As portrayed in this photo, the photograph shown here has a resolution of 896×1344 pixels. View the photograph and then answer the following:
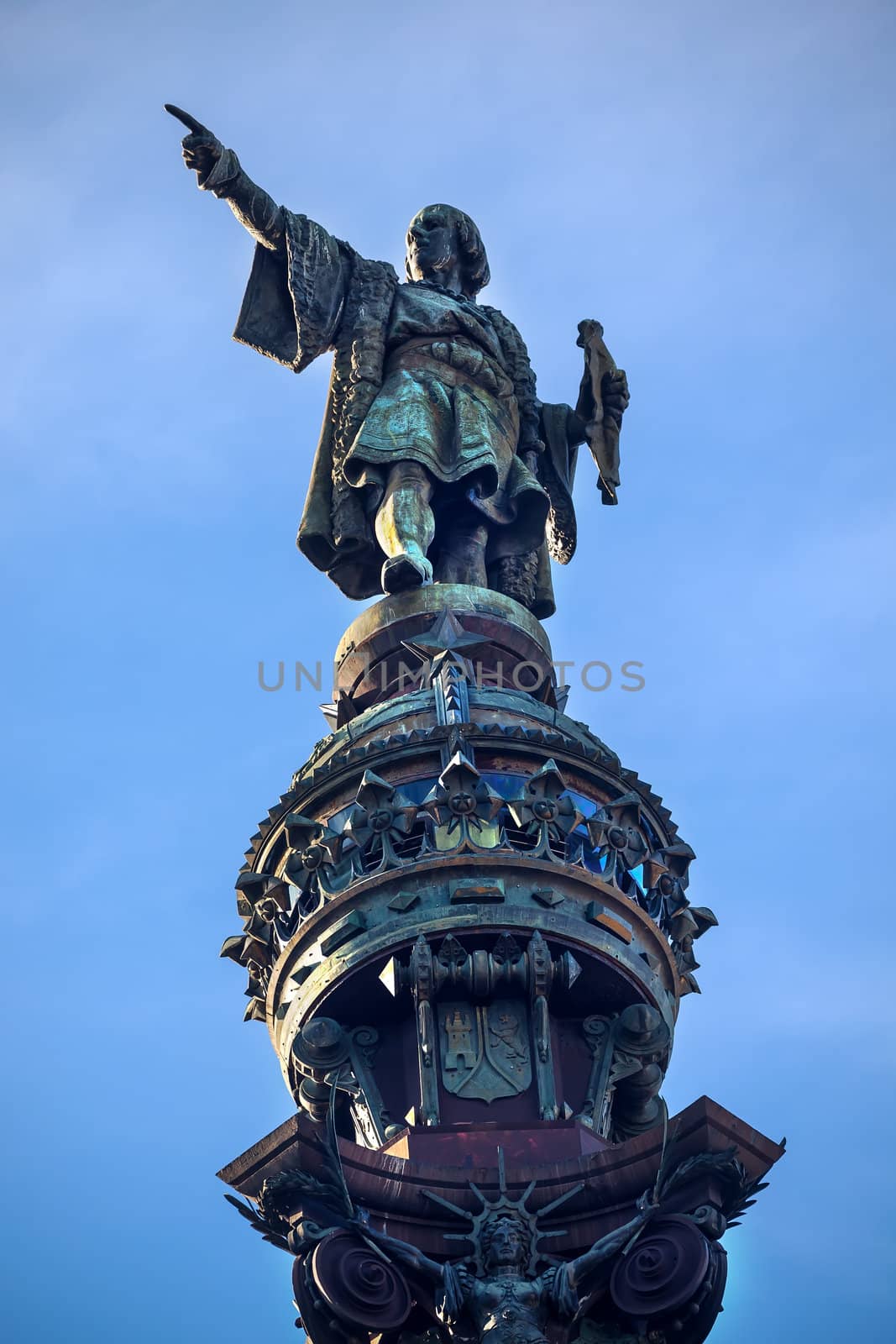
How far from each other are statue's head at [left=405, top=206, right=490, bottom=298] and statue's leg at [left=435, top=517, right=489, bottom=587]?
4479mm

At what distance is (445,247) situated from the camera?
29.4 m

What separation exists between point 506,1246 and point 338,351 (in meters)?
14.3

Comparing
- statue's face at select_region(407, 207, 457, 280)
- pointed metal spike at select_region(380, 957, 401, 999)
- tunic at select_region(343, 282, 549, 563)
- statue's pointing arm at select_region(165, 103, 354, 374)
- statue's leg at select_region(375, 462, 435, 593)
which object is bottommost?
pointed metal spike at select_region(380, 957, 401, 999)

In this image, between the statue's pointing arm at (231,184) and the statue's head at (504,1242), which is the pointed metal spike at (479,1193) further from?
the statue's pointing arm at (231,184)

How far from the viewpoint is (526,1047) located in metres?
19.2

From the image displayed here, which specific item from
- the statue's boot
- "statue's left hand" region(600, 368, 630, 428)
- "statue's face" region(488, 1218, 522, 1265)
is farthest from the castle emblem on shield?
"statue's left hand" region(600, 368, 630, 428)

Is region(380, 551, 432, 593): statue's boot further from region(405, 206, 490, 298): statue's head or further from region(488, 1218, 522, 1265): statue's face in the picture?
region(488, 1218, 522, 1265): statue's face

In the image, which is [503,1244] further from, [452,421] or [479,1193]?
[452,421]

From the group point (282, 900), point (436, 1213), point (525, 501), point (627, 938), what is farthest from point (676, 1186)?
point (525, 501)

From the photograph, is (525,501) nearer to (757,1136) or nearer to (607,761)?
(607,761)

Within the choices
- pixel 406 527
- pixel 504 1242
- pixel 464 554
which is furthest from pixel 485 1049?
pixel 464 554

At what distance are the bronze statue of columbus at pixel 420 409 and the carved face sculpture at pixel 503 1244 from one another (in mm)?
9343

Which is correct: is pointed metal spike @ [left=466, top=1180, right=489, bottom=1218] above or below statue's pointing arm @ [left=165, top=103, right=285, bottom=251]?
below

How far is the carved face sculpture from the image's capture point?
16.3 meters
